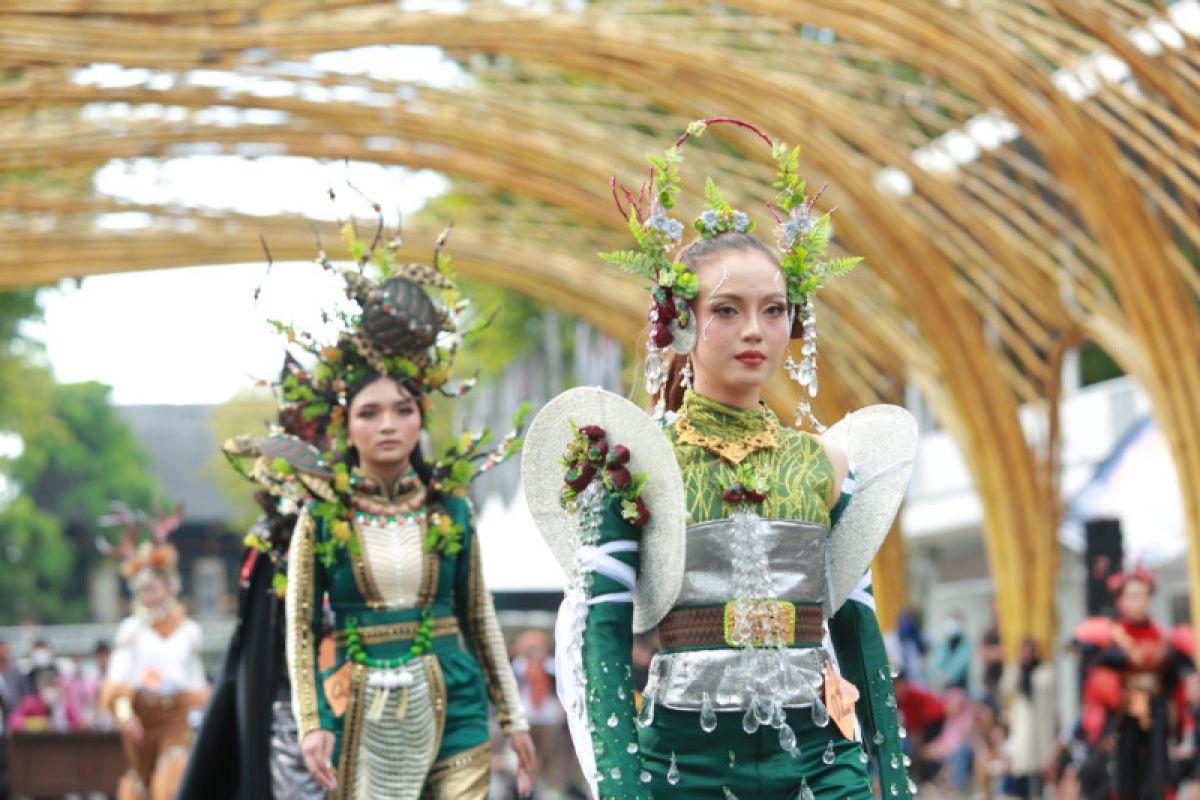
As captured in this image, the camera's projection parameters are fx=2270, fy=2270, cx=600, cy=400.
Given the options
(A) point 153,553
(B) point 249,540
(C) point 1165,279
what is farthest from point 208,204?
(B) point 249,540

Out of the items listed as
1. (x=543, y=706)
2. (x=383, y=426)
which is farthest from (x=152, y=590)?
(x=543, y=706)

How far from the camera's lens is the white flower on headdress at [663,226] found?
16.0 ft

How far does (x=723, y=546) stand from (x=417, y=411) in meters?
3.36

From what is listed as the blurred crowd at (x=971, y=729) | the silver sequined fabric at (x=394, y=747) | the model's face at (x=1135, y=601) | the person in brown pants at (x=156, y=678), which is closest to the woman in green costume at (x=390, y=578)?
the silver sequined fabric at (x=394, y=747)

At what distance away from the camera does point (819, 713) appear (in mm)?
4676

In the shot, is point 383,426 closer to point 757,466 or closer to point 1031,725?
point 757,466

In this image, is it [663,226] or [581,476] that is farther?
[663,226]

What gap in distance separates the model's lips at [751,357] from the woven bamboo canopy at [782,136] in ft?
32.8

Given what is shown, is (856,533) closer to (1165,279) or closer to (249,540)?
(249,540)

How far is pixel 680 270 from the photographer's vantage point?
4.84 meters

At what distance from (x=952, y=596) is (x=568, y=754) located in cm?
1622

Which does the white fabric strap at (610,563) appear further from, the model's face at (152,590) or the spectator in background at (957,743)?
the spectator in background at (957,743)

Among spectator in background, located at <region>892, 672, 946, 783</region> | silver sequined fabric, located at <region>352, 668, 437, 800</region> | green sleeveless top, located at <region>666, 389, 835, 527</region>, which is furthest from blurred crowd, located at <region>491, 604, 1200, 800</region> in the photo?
green sleeveless top, located at <region>666, 389, 835, 527</region>

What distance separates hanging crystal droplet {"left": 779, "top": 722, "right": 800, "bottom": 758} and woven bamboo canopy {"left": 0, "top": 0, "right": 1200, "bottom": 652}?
10.3 m
